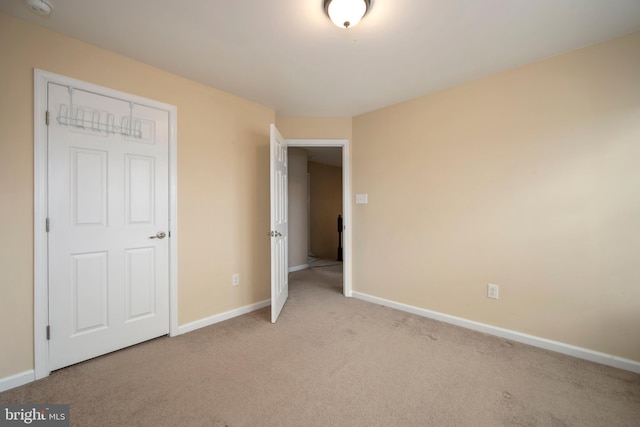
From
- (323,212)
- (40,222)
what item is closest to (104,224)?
(40,222)

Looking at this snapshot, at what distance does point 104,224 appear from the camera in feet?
6.48

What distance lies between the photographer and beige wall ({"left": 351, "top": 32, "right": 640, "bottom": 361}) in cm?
182

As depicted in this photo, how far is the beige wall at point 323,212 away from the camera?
6.22 metres

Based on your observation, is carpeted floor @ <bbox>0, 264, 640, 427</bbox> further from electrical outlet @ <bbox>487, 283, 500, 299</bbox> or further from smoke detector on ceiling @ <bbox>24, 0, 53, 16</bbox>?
smoke detector on ceiling @ <bbox>24, 0, 53, 16</bbox>

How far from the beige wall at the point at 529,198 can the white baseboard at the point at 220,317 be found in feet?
5.23

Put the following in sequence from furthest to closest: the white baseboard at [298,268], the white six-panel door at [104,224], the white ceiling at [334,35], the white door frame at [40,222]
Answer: the white baseboard at [298,268] → the white six-panel door at [104,224] → the white door frame at [40,222] → the white ceiling at [334,35]

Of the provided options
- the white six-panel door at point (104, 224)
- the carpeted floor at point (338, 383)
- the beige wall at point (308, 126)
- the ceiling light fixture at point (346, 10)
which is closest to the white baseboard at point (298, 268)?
the carpeted floor at point (338, 383)

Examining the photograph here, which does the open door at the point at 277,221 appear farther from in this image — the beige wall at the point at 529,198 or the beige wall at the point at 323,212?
the beige wall at the point at 323,212

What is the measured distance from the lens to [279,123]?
11.0ft

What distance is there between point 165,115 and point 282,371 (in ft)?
7.73

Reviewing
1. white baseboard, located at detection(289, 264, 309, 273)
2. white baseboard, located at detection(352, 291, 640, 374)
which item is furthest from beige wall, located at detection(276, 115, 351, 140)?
white baseboard, located at detection(289, 264, 309, 273)
